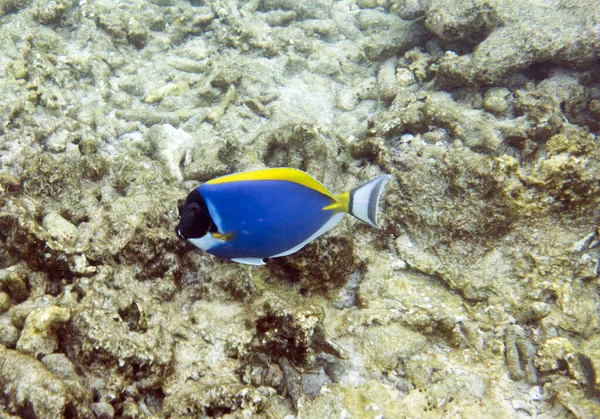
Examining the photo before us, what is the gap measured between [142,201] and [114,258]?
0.41 meters

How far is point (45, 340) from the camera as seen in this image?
1851 millimetres

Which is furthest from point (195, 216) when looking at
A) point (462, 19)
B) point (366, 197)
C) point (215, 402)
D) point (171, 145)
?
point (462, 19)

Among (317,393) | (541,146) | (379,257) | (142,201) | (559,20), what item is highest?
(559,20)

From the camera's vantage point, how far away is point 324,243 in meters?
2.41

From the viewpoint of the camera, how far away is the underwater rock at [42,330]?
181 cm

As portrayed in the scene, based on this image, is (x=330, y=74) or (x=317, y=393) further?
(x=330, y=74)

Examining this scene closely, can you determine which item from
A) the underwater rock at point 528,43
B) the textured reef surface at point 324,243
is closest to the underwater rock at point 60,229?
the textured reef surface at point 324,243

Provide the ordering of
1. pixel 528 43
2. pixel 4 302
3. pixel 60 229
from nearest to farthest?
1. pixel 4 302
2. pixel 60 229
3. pixel 528 43

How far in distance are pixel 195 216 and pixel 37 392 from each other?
1.00m

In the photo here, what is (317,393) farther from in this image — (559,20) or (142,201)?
(559,20)

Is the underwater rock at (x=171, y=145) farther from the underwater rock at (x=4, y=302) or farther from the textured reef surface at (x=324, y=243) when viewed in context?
the underwater rock at (x=4, y=302)

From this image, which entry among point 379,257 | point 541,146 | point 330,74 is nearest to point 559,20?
point 541,146

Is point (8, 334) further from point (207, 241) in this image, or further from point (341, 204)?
point (341, 204)

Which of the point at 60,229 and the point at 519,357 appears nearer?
the point at 60,229
